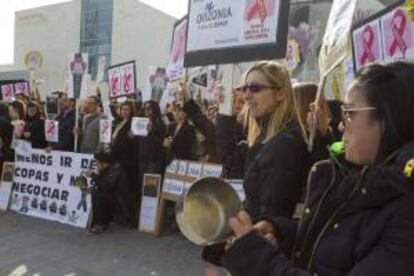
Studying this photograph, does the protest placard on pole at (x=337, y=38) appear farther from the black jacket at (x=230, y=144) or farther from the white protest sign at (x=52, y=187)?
the white protest sign at (x=52, y=187)

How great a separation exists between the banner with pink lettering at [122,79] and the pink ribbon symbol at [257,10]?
13.6 ft

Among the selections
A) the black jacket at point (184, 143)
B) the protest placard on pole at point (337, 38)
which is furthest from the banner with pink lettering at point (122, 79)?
the protest placard on pole at point (337, 38)

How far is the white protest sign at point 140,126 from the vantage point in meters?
8.95

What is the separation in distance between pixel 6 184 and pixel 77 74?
217 centimetres

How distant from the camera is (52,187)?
994 centimetres

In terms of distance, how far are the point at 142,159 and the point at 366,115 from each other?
7434 mm

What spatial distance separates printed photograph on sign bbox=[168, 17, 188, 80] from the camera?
7.95 m

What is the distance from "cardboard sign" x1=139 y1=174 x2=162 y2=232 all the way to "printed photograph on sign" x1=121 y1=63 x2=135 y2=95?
1707 millimetres

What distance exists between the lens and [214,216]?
2.23 metres

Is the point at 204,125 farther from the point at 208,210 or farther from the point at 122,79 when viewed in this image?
the point at 208,210

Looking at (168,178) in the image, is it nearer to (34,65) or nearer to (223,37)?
(223,37)

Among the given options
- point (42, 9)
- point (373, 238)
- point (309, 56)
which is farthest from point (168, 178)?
point (42, 9)

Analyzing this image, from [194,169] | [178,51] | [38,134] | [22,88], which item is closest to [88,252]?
[194,169]

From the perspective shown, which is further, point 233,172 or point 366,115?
point 233,172
